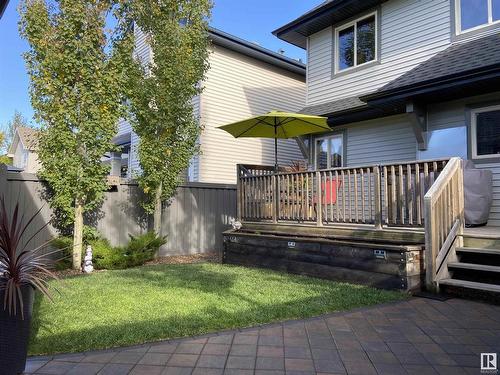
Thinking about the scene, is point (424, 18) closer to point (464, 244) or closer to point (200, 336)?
point (464, 244)

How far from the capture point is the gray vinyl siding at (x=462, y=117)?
7.43m

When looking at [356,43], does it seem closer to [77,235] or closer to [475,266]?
[475,266]

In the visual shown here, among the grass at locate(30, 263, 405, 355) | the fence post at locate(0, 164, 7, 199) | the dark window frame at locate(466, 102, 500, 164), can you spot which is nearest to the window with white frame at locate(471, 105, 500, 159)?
the dark window frame at locate(466, 102, 500, 164)

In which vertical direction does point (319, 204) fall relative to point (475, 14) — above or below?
below

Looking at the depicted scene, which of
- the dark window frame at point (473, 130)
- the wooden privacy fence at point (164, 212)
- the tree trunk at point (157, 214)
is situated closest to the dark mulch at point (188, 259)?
the wooden privacy fence at point (164, 212)

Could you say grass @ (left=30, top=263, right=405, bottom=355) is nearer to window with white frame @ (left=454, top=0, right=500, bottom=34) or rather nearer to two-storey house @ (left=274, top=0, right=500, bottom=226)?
two-storey house @ (left=274, top=0, right=500, bottom=226)

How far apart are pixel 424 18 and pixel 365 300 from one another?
701 cm

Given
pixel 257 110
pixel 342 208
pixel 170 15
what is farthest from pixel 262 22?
pixel 342 208

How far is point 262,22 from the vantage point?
22.5 meters

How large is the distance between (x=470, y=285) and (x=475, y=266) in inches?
13.2

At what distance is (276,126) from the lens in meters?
9.13

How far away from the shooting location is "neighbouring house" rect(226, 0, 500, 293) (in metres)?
5.79

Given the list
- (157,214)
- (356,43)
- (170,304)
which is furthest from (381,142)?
(170,304)

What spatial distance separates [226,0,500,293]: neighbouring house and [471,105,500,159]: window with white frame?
0.02m
